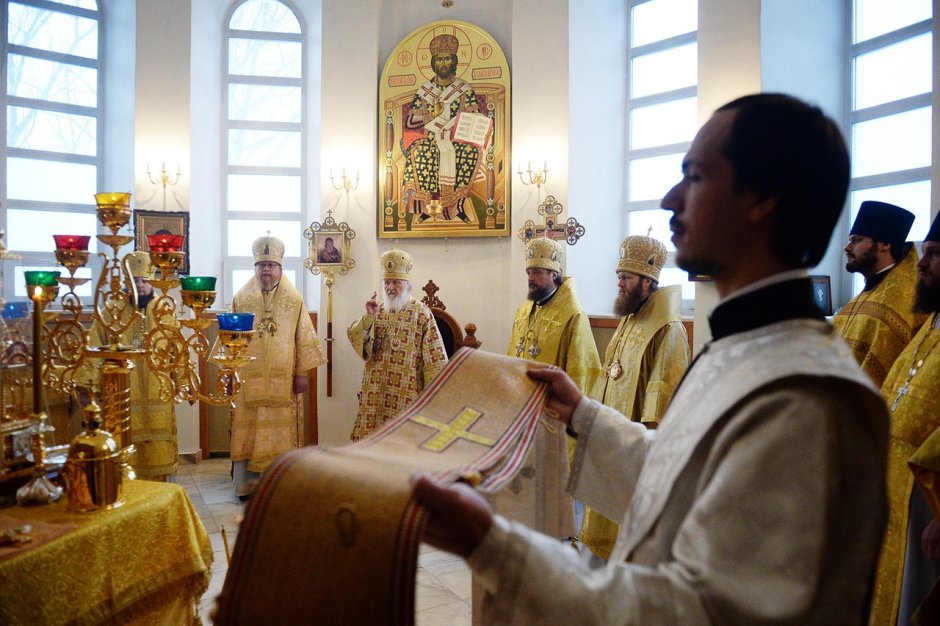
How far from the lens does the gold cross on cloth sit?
1.40m

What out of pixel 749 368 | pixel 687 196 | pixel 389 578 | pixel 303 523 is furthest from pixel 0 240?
pixel 749 368

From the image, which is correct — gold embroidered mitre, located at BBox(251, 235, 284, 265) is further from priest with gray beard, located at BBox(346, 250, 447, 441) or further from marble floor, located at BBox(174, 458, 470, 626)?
marble floor, located at BBox(174, 458, 470, 626)

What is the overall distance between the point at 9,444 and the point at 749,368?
6.96 feet

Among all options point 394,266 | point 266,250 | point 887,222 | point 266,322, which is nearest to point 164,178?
point 266,250

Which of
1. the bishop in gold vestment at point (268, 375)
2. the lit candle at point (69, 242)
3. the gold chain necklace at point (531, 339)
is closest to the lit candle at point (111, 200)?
the lit candle at point (69, 242)

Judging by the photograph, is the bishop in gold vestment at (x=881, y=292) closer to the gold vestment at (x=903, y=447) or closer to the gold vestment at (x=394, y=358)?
the gold vestment at (x=903, y=447)

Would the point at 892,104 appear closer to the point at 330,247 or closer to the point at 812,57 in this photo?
the point at 812,57

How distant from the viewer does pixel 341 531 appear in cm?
109

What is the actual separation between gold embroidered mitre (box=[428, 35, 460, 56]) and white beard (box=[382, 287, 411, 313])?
10.5ft

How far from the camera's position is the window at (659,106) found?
7.28m

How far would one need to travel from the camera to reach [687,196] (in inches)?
49.7

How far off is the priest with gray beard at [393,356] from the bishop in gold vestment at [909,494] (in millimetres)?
3582

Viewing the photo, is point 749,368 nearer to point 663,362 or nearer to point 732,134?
point 732,134

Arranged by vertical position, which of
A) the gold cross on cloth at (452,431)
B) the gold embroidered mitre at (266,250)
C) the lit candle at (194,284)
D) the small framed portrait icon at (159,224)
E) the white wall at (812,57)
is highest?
the white wall at (812,57)
